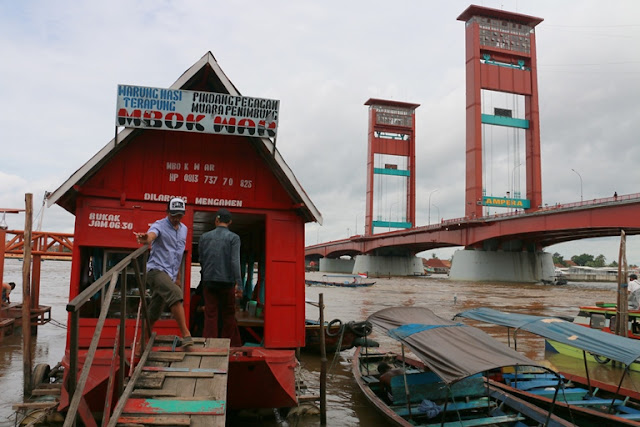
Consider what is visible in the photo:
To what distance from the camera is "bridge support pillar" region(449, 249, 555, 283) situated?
51656 millimetres

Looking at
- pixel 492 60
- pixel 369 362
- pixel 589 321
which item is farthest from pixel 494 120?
pixel 369 362

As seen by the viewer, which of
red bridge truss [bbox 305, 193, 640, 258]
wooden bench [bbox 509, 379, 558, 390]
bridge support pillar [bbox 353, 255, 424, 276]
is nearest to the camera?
wooden bench [bbox 509, 379, 558, 390]

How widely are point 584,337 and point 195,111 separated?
7104mm

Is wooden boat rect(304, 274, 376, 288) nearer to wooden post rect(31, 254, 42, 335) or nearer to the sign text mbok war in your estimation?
wooden post rect(31, 254, 42, 335)

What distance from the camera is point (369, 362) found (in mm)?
11336

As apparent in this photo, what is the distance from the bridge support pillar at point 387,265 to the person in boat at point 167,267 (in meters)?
69.3

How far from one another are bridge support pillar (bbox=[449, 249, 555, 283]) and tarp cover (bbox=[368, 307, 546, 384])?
47.1 m

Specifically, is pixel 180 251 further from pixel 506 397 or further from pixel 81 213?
pixel 506 397

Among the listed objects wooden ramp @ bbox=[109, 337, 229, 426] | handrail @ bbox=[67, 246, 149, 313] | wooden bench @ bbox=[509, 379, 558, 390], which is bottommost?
wooden bench @ bbox=[509, 379, 558, 390]

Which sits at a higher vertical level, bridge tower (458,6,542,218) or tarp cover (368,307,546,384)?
bridge tower (458,6,542,218)

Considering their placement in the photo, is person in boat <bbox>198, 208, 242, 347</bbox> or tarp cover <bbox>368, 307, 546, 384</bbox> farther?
person in boat <bbox>198, 208, 242, 347</bbox>

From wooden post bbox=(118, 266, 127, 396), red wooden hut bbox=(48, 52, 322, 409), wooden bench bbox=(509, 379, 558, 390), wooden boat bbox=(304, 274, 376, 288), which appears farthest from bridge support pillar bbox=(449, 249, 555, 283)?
wooden post bbox=(118, 266, 127, 396)

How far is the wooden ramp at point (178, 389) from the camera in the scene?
4289 millimetres

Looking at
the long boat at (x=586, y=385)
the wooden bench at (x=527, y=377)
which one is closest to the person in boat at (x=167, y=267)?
the long boat at (x=586, y=385)
